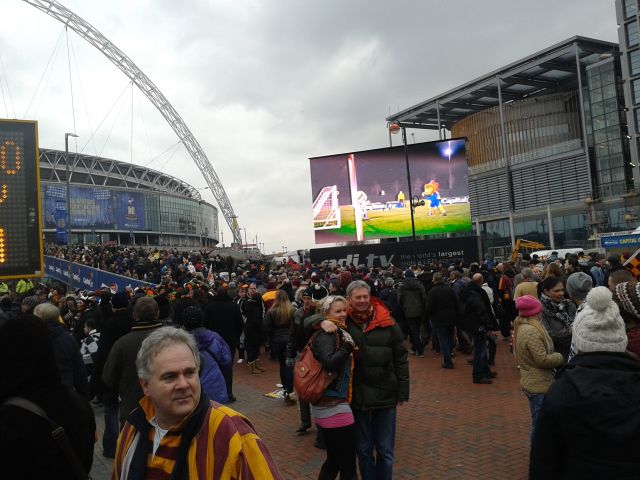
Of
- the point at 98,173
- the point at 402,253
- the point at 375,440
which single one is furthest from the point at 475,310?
the point at 98,173

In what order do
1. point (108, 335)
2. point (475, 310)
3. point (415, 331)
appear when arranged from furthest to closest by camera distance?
point (415, 331), point (475, 310), point (108, 335)

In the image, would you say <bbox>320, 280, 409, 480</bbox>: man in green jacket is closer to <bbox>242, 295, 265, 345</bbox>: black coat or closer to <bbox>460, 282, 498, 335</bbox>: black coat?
<bbox>460, 282, 498, 335</bbox>: black coat

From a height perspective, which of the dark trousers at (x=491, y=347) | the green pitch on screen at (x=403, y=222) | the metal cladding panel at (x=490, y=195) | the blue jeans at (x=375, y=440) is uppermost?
the metal cladding panel at (x=490, y=195)

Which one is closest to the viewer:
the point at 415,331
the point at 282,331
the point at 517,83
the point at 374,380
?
the point at 374,380

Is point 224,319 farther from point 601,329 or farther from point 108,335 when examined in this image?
point 601,329

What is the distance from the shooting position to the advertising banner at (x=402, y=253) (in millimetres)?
28938

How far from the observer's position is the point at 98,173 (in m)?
96.4

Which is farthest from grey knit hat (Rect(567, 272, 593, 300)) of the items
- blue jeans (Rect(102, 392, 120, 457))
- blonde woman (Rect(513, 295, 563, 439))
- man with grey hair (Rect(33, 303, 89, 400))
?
blue jeans (Rect(102, 392, 120, 457))

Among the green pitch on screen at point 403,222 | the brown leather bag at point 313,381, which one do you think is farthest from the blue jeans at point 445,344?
the green pitch on screen at point 403,222

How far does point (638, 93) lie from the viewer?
1768 inches

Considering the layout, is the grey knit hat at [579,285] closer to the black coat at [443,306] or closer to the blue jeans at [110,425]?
the black coat at [443,306]

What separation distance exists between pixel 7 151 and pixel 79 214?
255 ft

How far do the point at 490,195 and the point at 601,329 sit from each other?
56.1 m

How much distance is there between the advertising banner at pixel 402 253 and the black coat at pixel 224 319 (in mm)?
18585
